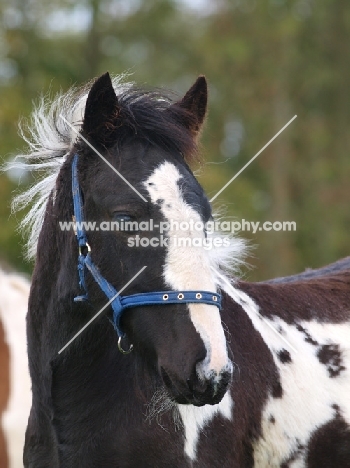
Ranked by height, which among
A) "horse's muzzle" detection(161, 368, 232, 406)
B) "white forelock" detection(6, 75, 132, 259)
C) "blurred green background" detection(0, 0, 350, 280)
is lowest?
"horse's muzzle" detection(161, 368, 232, 406)

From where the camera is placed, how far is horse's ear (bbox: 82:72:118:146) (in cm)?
389

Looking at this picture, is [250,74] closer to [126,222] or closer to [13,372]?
[13,372]

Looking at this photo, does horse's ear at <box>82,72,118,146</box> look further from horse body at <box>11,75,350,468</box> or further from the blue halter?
the blue halter

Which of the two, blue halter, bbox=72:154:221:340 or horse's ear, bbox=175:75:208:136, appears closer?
blue halter, bbox=72:154:221:340

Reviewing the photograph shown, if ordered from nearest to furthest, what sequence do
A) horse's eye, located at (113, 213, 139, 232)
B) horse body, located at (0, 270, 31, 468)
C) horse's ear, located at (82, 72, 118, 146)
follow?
1. horse's eye, located at (113, 213, 139, 232)
2. horse's ear, located at (82, 72, 118, 146)
3. horse body, located at (0, 270, 31, 468)

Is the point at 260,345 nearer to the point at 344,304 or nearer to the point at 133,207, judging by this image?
the point at 344,304

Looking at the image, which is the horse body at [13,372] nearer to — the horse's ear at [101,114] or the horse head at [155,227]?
the horse head at [155,227]

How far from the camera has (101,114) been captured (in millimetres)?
3932

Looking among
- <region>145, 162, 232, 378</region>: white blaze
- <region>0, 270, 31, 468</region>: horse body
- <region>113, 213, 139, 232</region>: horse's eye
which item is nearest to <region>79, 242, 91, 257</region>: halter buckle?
<region>113, 213, 139, 232</region>: horse's eye

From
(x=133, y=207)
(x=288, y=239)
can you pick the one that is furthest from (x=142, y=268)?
(x=288, y=239)

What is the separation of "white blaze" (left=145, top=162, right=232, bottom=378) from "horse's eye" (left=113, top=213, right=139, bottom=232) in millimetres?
147

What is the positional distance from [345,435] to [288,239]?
54.8ft

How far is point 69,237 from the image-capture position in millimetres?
3932

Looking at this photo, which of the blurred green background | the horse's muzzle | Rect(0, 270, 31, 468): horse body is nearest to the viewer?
the horse's muzzle
